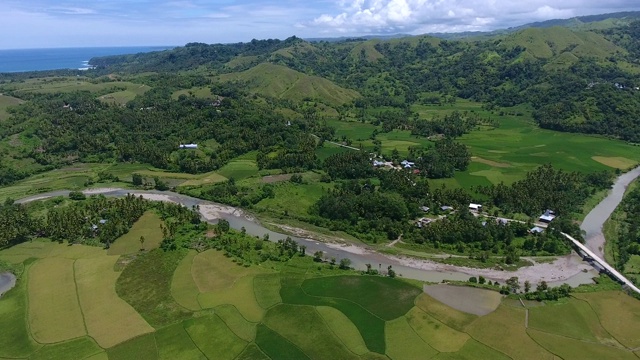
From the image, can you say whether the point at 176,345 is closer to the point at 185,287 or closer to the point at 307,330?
the point at 185,287

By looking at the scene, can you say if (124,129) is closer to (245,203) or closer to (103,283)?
(245,203)

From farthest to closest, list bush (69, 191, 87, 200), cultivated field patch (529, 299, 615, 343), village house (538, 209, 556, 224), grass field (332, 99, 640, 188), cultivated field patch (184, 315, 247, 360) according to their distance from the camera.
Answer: grass field (332, 99, 640, 188), bush (69, 191, 87, 200), village house (538, 209, 556, 224), cultivated field patch (529, 299, 615, 343), cultivated field patch (184, 315, 247, 360)

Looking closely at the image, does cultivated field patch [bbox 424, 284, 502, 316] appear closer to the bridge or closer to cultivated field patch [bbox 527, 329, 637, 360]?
cultivated field patch [bbox 527, 329, 637, 360]

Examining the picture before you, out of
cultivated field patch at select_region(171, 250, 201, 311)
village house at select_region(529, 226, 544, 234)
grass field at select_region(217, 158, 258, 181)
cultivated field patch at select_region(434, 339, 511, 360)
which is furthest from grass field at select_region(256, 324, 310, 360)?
grass field at select_region(217, 158, 258, 181)

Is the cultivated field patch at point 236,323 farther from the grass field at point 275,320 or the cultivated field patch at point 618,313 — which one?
the cultivated field patch at point 618,313

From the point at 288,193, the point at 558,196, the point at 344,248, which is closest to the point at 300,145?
the point at 288,193

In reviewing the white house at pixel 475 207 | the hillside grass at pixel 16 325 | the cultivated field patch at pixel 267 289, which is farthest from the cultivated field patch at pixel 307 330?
the white house at pixel 475 207
